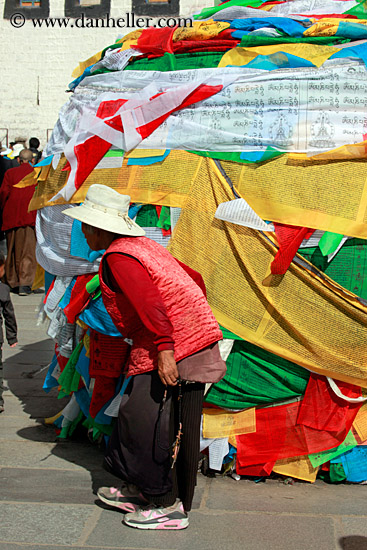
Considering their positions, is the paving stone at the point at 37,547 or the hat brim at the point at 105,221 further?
the hat brim at the point at 105,221

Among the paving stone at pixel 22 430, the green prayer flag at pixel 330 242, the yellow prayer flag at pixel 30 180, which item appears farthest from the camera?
the yellow prayer flag at pixel 30 180

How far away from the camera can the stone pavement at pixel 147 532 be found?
3330 mm

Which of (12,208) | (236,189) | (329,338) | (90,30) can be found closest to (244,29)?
(236,189)

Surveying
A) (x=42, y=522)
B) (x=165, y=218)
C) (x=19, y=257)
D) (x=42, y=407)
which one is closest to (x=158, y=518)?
(x=42, y=522)

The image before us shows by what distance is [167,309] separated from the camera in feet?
11.0

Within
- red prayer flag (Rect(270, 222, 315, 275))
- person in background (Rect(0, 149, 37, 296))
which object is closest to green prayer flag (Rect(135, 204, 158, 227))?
red prayer flag (Rect(270, 222, 315, 275))

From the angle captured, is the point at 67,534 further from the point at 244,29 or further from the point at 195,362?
the point at 244,29

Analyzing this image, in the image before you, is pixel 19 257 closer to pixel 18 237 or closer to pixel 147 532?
pixel 18 237

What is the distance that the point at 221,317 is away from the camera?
392 centimetres

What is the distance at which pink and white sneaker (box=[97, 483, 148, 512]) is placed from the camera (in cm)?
364

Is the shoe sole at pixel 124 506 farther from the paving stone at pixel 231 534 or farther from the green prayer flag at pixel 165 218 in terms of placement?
the green prayer flag at pixel 165 218

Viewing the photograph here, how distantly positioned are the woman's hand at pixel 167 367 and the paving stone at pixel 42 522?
86 cm

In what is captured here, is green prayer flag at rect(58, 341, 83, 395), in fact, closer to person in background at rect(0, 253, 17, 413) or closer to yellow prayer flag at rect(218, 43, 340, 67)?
person in background at rect(0, 253, 17, 413)

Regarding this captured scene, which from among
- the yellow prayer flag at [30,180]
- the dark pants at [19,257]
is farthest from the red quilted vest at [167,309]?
the dark pants at [19,257]
